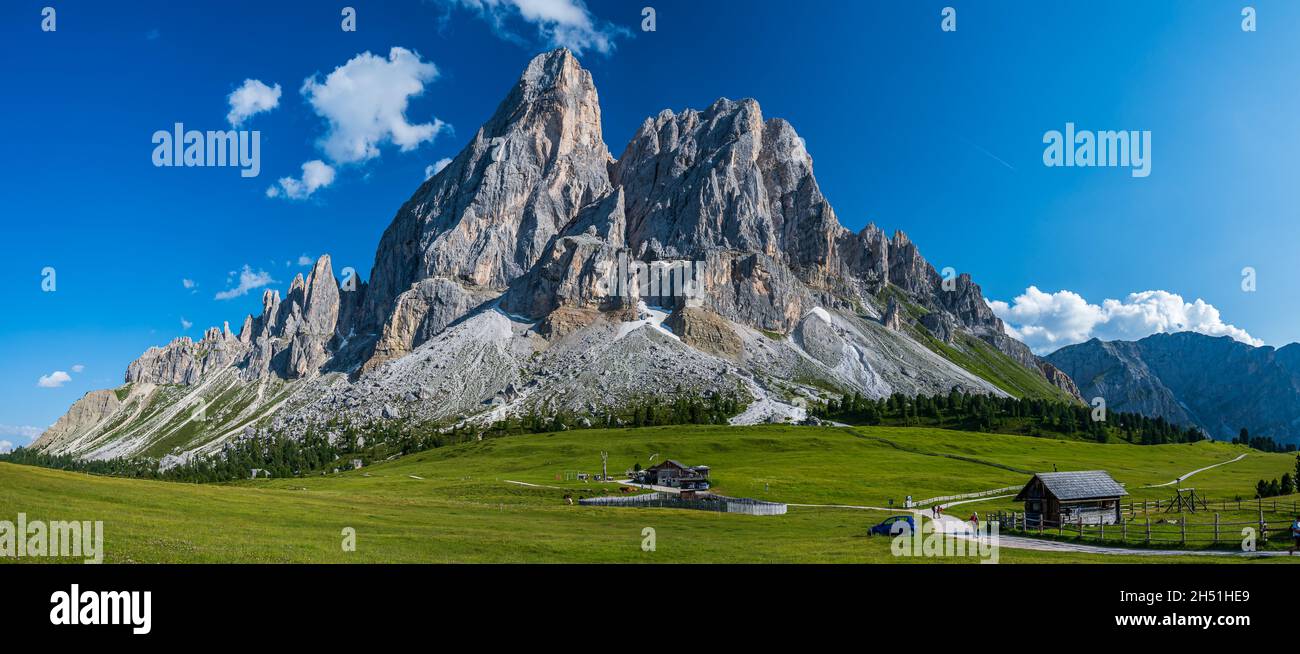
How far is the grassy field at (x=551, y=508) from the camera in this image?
35688 mm

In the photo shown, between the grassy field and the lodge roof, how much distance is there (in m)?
16.3

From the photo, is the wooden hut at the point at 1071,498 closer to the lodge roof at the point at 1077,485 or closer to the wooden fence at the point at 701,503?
the lodge roof at the point at 1077,485

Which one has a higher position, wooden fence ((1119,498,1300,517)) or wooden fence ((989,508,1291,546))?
wooden fence ((989,508,1291,546))

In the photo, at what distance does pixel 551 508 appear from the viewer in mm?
74000

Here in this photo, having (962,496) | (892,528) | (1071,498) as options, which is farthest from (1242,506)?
(892,528)

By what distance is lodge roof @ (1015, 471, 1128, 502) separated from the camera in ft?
200

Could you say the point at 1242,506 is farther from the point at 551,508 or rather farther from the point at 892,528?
the point at 551,508

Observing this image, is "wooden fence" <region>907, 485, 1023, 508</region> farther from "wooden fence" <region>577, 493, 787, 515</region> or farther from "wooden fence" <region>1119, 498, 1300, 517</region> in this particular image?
"wooden fence" <region>577, 493, 787, 515</region>

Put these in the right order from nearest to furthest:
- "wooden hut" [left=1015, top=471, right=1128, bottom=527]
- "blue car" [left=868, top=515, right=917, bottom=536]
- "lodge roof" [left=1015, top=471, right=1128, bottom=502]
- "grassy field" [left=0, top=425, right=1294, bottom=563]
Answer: "grassy field" [left=0, top=425, right=1294, bottom=563] → "blue car" [left=868, top=515, right=917, bottom=536] → "wooden hut" [left=1015, top=471, right=1128, bottom=527] → "lodge roof" [left=1015, top=471, right=1128, bottom=502]

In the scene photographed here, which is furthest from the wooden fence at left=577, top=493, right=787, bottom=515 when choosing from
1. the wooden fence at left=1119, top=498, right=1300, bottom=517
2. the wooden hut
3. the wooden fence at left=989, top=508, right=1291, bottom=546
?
the wooden fence at left=1119, top=498, right=1300, bottom=517
